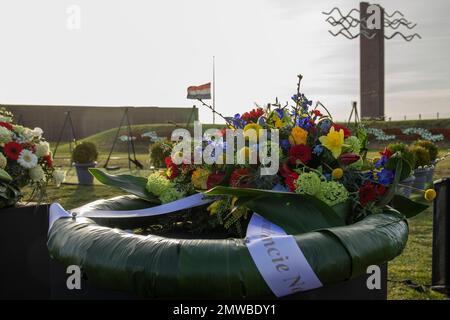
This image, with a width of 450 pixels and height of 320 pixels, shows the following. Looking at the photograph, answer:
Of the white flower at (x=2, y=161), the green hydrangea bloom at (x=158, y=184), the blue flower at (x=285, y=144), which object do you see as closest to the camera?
the blue flower at (x=285, y=144)

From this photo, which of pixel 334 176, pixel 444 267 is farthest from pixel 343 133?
pixel 444 267

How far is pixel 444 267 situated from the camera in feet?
14.6

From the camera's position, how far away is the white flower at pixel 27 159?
421 centimetres

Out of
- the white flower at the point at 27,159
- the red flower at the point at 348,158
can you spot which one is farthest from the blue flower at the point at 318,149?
the white flower at the point at 27,159

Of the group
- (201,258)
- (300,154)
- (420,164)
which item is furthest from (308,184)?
(420,164)

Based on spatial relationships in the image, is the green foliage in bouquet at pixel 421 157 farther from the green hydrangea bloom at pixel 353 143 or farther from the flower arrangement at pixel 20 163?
the green hydrangea bloom at pixel 353 143

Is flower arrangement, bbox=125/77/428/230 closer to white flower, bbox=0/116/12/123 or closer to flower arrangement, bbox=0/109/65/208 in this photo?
flower arrangement, bbox=0/109/65/208

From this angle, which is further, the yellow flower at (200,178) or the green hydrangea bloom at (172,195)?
the green hydrangea bloom at (172,195)

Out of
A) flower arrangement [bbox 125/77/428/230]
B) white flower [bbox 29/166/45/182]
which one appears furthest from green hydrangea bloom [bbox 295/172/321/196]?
white flower [bbox 29/166/45/182]

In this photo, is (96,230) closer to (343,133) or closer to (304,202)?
(304,202)

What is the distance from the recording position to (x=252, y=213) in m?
2.64

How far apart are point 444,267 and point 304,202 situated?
2.78 meters

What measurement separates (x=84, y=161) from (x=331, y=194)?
40.9 ft

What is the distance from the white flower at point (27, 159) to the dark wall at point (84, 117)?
42.1m
